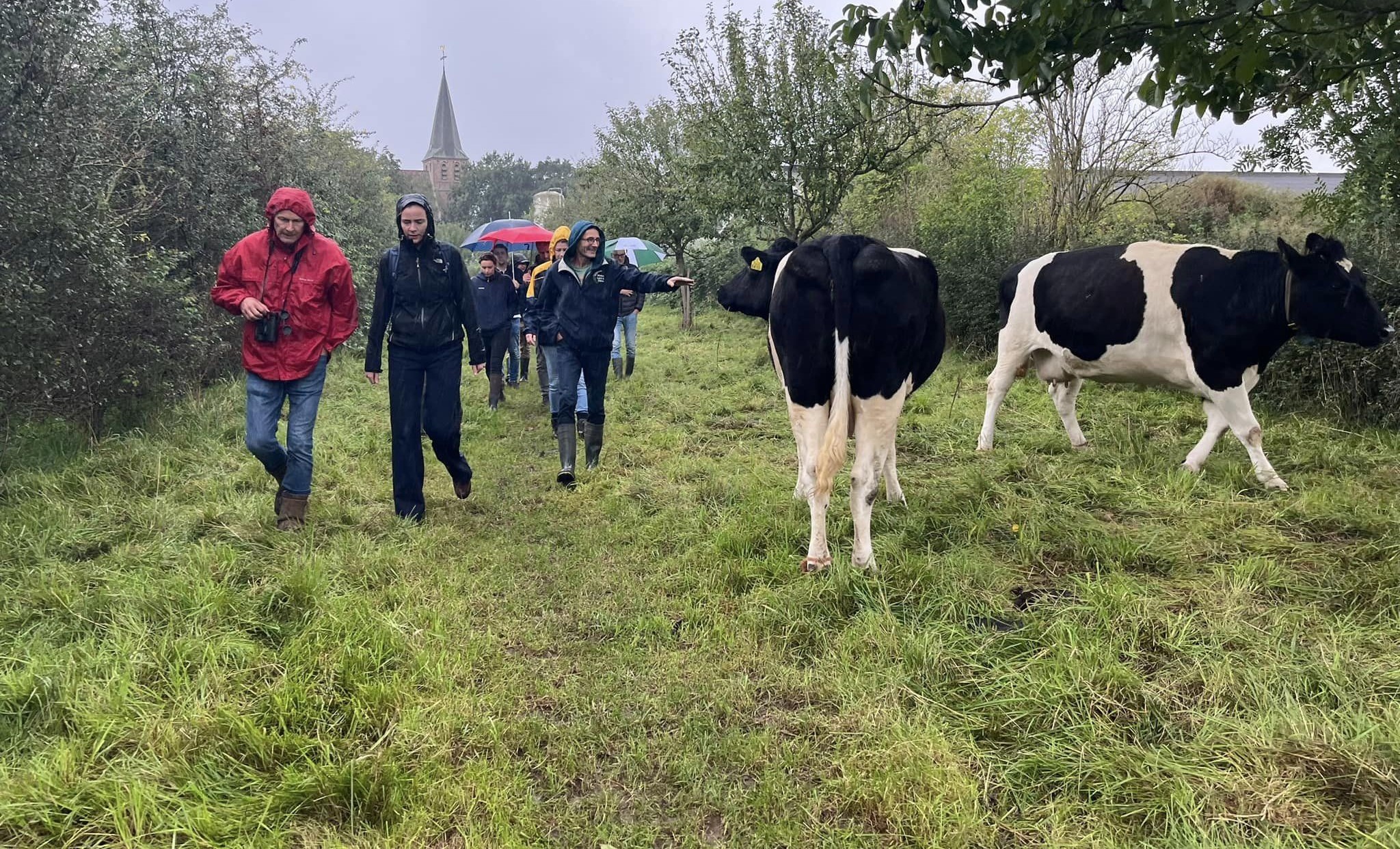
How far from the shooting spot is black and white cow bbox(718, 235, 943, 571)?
3781 millimetres

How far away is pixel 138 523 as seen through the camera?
4.43 metres

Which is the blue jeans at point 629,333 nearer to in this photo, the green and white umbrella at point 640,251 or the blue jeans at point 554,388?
the green and white umbrella at point 640,251

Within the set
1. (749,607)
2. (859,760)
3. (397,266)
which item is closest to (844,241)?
(749,607)

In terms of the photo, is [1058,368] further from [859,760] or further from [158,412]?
[158,412]

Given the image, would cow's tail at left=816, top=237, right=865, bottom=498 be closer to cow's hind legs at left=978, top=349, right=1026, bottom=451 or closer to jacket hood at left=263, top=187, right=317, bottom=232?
jacket hood at left=263, top=187, right=317, bottom=232

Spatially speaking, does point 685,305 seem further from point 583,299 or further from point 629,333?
point 583,299

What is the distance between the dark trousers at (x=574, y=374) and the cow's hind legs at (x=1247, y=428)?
4456mm

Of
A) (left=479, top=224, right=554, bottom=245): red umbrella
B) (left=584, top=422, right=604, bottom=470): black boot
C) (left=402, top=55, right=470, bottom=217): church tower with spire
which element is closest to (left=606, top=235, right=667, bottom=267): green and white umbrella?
(left=479, top=224, right=554, bottom=245): red umbrella

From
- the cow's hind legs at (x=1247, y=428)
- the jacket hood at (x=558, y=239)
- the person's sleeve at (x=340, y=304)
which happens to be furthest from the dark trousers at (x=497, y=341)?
the cow's hind legs at (x=1247, y=428)

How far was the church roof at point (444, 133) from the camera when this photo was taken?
310ft

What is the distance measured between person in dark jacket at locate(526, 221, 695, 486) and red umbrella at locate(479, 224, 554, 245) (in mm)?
6152

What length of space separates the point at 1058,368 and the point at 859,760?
4796 mm

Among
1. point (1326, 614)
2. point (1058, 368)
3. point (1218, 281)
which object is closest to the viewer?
point (1326, 614)

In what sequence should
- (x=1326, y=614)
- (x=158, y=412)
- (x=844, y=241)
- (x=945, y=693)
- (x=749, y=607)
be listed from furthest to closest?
(x=158, y=412) → (x=844, y=241) → (x=749, y=607) → (x=1326, y=614) → (x=945, y=693)
